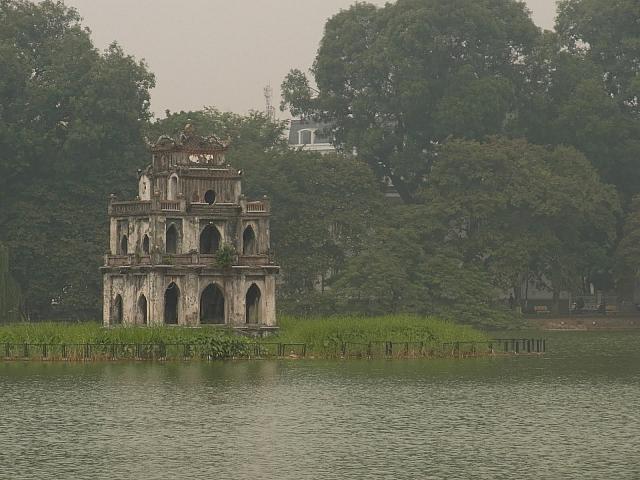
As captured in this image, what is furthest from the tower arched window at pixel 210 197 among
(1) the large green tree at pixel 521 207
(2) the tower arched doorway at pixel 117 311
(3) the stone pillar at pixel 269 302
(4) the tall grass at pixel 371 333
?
(1) the large green tree at pixel 521 207

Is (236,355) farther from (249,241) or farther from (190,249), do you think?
(249,241)

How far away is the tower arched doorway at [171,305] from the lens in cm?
9593

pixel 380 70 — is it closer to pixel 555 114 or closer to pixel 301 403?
pixel 555 114

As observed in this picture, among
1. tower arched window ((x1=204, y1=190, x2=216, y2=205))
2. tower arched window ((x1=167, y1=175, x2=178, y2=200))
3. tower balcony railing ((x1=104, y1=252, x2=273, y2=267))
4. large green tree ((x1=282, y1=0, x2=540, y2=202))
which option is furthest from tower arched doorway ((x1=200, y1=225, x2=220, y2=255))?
large green tree ((x1=282, y1=0, x2=540, y2=202))

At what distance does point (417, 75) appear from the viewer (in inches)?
5428

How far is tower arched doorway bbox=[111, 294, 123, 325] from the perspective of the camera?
96.2m

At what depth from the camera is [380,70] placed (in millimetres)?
139000

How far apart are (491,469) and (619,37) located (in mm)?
103066

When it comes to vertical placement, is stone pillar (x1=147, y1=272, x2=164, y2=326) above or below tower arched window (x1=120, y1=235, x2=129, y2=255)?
below

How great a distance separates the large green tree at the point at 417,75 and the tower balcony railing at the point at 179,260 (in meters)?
43.9

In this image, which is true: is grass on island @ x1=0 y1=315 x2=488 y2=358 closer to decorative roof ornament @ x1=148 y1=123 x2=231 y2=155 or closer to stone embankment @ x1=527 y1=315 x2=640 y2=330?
decorative roof ornament @ x1=148 y1=123 x2=231 y2=155

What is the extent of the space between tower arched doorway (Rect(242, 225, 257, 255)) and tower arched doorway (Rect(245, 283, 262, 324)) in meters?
2.26

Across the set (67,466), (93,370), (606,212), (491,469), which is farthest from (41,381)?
(606,212)

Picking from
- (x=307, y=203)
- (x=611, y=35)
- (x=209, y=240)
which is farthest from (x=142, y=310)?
(x=611, y=35)
